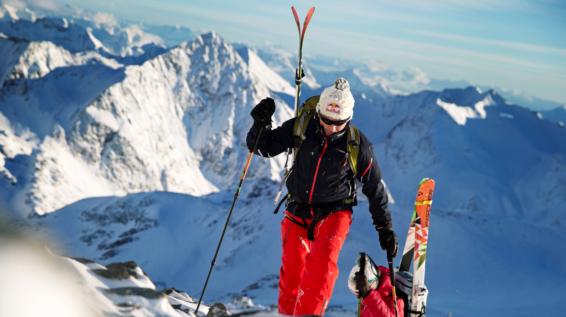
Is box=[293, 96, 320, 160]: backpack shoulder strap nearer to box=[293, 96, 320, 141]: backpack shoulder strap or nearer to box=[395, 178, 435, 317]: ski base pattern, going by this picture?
box=[293, 96, 320, 141]: backpack shoulder strap

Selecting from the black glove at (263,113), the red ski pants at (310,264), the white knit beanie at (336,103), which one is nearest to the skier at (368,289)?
the red ski pants at (310,264)

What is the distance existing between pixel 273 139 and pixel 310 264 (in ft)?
7.06

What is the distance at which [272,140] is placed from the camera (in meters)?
7.81

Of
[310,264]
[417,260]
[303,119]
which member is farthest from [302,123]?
[417,260]

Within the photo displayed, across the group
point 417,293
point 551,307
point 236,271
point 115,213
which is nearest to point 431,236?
point 551,307

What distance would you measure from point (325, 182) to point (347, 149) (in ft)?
2.04

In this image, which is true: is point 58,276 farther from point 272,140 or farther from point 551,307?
point 551,307

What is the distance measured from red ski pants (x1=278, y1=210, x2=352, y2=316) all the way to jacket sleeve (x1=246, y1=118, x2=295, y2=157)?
43.8 inches

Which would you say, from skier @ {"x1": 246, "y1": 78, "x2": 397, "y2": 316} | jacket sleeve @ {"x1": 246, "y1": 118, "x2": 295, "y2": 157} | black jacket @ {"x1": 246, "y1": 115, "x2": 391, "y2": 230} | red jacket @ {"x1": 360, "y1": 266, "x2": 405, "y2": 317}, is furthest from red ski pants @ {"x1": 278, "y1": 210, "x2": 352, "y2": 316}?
jacket sleeve @ {"x1": 246, "y1": 118, "x2": 295, "y2": 157}

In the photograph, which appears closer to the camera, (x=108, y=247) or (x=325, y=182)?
(x=325, y=182)

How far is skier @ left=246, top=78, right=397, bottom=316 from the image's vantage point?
7.06 m

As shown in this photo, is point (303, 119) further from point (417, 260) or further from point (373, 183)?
point (417, 260)

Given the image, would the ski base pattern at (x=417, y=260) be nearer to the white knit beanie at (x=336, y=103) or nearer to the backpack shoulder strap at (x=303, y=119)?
the white knit beanie at (x=336, y=103)

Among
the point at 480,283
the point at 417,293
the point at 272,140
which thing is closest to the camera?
the point at 417,293
